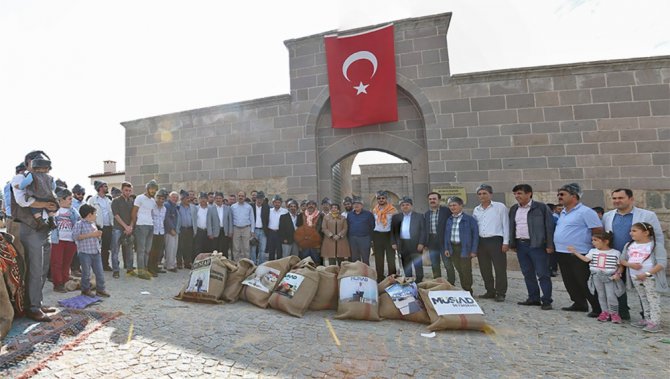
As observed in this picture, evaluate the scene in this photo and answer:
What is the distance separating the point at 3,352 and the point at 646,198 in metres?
10.0

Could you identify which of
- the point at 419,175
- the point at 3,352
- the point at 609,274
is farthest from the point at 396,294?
the point at 419,175

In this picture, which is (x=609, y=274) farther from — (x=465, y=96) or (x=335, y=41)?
(x=335, y=41)

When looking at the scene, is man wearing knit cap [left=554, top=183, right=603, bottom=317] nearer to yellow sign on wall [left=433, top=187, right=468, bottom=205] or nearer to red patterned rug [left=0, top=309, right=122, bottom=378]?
yellow sign on wall [left=433, top=187, right=468, bottom=205]

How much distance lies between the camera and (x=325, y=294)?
446cm

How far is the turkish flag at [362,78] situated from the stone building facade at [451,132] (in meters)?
0.24

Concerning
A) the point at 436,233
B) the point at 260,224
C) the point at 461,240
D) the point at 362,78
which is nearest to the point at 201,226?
the point at 260,224

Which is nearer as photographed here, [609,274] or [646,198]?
[609,274]

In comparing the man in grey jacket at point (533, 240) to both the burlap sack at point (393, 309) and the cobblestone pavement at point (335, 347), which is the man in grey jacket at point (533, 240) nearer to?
the cobblestone pavement at point (335, 347)

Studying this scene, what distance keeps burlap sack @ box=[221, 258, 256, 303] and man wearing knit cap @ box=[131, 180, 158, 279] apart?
2.24 m

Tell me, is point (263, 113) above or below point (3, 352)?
above

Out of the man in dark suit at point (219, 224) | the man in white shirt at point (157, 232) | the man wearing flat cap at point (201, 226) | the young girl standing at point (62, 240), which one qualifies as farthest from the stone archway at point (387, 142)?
the young girl standing at point (62, 240)

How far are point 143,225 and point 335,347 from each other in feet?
15.4

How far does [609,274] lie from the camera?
4.04 meters

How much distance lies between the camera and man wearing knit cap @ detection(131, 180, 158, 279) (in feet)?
20.4
